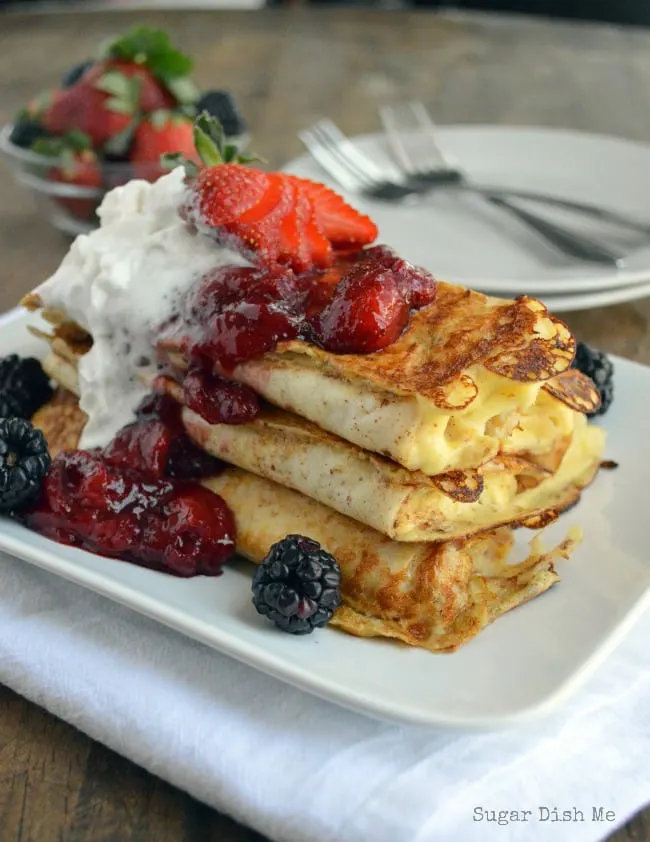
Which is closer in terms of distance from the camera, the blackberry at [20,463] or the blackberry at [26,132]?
the blackberry at [20,463]

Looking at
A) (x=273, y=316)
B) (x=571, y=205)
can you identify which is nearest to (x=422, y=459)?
(x=273, y=316)

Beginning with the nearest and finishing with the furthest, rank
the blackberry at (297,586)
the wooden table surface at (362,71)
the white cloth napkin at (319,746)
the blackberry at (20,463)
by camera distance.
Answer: the white cloth napkin at (319,746) < the blackberry at (297,586) < the blackberry at (20,463) < the wooden table surface at (362,71)

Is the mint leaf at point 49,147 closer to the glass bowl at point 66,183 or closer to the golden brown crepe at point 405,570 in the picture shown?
the glass bowl at point 66,183

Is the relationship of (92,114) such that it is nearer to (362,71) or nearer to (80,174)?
(80,174)

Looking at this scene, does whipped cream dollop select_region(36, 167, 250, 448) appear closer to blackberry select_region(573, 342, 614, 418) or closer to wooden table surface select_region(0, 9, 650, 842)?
blackberry select_region(573, 342, 614, 418)

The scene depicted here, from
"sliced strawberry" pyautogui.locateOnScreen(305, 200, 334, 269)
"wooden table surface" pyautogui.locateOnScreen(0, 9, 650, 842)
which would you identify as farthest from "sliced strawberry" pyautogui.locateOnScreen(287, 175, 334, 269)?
"wooden table surface" pyautogui.locateOnScreen(0, 9, 650, 842)

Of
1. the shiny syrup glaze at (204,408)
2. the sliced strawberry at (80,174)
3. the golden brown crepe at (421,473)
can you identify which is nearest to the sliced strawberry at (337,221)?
the shiny syrup glaze at (204,408)
